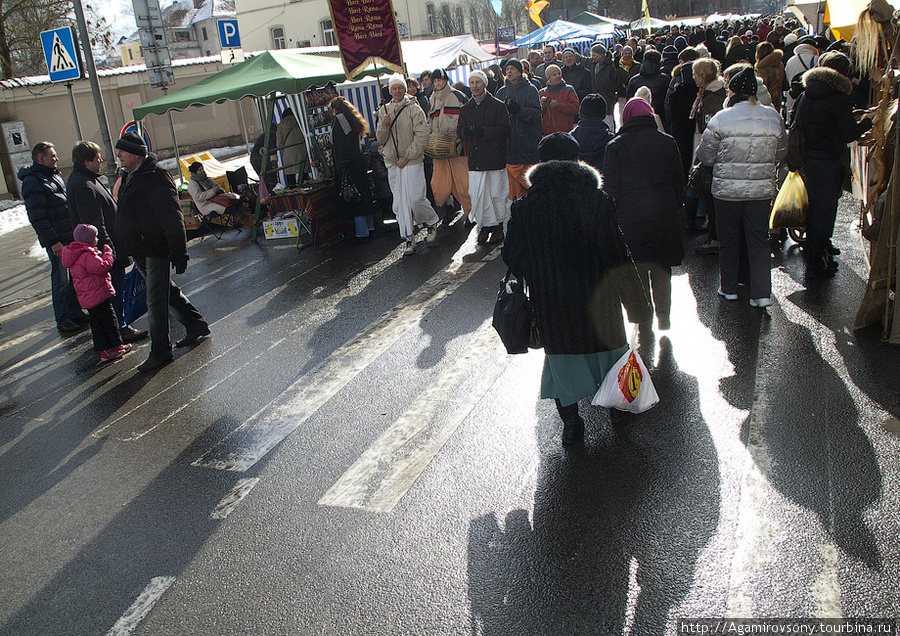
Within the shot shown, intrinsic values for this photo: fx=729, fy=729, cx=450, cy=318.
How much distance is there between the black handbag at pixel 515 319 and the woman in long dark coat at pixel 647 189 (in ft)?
5.56

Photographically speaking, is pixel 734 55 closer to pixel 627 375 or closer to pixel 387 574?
pixel 627 375

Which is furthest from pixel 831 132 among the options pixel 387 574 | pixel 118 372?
pixel 118 372

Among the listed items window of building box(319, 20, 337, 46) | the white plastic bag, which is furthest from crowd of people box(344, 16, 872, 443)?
window of building box(319, 20, 337, 46)

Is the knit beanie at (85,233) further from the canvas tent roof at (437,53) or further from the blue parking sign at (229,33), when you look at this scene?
the blue parking sign at (229,33)

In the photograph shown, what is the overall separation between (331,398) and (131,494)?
1545 millimetres

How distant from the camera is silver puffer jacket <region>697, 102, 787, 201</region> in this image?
5691 millimetres

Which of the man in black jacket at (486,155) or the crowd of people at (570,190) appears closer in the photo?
the crowd of people at (570,190)

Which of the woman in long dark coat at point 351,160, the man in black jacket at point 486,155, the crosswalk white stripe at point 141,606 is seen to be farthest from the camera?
the woman in long dark coat at point 351,160

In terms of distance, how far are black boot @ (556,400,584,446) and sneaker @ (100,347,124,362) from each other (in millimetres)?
4674

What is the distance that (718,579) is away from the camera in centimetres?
312

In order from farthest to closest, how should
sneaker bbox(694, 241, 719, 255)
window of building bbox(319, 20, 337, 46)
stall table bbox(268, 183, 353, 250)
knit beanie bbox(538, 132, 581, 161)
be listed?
window of building bbox(319, 20, 337, 46) < stall table bbox(268, 183, 353, 250) < sneaker bbox(694, 241, 719, 255) < knit beanie bbox(538, 132, 581, 161)

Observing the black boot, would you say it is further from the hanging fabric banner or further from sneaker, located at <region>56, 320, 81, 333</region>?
the hanging fabric banner

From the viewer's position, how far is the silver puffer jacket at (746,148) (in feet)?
18.7

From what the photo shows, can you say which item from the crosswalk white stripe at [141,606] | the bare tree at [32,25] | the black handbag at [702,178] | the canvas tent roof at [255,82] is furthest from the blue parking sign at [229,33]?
the crosswalk white stripe at [141,606]
